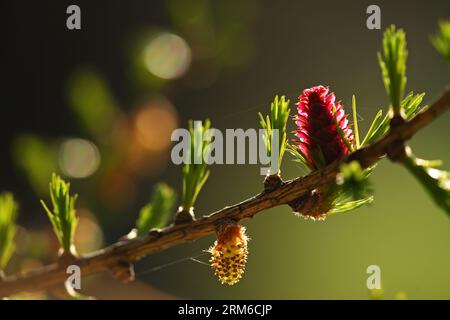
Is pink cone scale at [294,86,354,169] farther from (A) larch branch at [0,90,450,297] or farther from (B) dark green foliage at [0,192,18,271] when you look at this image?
(B) dark green foliage at [0,192,18,271]

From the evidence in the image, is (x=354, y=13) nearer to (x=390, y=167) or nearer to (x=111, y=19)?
(x=390, y=167)

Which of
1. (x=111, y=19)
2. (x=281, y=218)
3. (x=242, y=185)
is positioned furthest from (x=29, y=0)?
(x=281, y=218)

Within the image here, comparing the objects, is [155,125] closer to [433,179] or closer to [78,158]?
[78,158]

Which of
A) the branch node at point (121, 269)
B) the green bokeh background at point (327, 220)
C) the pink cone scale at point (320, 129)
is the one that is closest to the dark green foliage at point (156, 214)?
the branch node at point (121, 269)

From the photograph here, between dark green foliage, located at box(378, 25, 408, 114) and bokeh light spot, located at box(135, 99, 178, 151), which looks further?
bokeh light spot, located at box(135, 99, 178, 151)

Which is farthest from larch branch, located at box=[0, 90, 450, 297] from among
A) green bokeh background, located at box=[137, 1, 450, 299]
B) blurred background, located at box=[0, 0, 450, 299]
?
green bokeh background, located at box=[137, 1, 450, 299]

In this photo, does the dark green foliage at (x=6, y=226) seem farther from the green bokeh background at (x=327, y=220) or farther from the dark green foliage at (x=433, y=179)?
the green bokeh background at (x=327, y=220)

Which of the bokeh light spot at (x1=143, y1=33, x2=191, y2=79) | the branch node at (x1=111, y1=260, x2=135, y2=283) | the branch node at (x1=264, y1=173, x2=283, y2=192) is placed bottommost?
the branch node at (x1=111, y1=260, x2=135, y2=283)

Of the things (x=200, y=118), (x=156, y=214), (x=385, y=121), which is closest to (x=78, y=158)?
(x=156, y=214)
